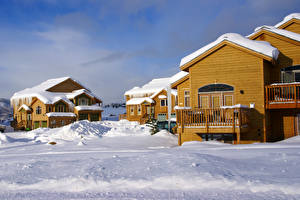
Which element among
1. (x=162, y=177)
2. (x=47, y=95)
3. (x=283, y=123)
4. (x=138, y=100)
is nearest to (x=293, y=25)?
(x=283, y=123)

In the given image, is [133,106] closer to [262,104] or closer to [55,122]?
[55,122]

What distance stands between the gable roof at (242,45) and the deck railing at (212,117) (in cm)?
309

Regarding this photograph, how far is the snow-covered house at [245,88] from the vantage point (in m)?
13.2

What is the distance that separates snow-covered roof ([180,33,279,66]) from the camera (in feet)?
44.4

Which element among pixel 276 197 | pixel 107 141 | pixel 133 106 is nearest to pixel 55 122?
pixel 133 106

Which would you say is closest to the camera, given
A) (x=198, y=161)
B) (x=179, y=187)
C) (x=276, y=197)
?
(x=276, y=197)

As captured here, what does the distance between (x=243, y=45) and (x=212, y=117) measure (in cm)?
421

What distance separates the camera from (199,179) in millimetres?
5891

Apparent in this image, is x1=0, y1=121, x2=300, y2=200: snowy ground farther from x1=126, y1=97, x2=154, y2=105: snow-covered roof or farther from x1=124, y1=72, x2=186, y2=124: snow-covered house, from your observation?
x1=126, y1=97, x2=154, y2=105: snow-covered roof

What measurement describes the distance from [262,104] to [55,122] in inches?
1194

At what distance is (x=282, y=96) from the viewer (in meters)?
13.9

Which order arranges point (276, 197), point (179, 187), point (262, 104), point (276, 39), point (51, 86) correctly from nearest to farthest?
point (276, 197), point (179, 187), point (262, 104), point (276, 39), point (51, 86)

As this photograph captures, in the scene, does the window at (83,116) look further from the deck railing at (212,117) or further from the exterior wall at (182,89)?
the deck railing at (212,117)

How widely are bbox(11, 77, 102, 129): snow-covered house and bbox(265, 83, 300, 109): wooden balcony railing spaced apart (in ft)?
98.1
